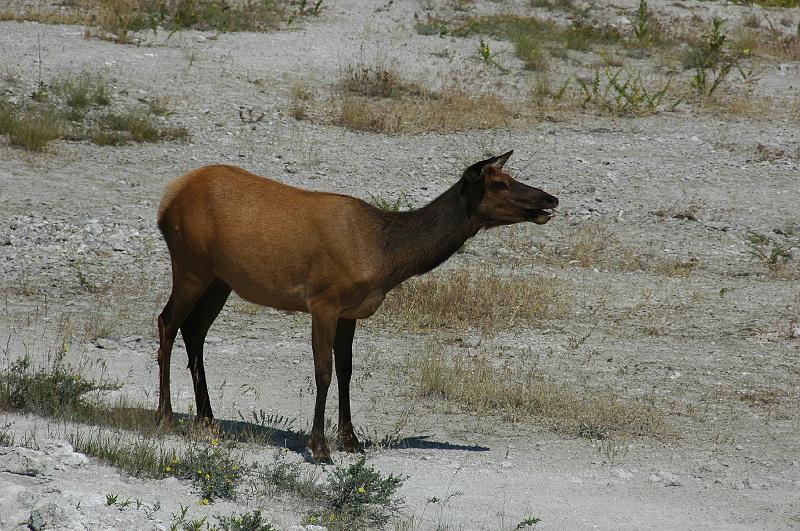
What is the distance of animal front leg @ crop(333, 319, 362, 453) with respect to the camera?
8234 millimetres

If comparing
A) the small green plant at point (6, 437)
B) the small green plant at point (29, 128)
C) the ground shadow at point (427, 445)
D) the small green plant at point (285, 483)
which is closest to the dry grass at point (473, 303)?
the ground shadow at point (427, 445)

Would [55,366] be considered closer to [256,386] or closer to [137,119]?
[256,386]

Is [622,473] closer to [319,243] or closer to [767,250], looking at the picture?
[319,243]

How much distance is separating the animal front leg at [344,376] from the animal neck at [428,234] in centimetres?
51

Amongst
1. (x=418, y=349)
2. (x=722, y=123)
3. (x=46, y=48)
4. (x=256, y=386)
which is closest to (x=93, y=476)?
(x=256, y=386)

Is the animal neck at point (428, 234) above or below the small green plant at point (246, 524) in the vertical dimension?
above

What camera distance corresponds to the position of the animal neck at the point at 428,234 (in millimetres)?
8117

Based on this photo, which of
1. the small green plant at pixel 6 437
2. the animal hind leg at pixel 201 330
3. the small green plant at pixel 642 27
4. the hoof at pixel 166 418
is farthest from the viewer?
the small green plant at pixel 642 27

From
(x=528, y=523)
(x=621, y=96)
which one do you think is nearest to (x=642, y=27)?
(x=621, y=96)

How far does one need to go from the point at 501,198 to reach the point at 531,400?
221 centimetres

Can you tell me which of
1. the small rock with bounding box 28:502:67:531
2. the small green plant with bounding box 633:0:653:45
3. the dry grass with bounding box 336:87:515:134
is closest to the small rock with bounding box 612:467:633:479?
the small rock with bounding box 28:502:67:531

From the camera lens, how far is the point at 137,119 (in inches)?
664

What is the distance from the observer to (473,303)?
467 inches

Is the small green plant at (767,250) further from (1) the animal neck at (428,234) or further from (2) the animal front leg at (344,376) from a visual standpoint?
(2) the animal front leg at (344,376)
